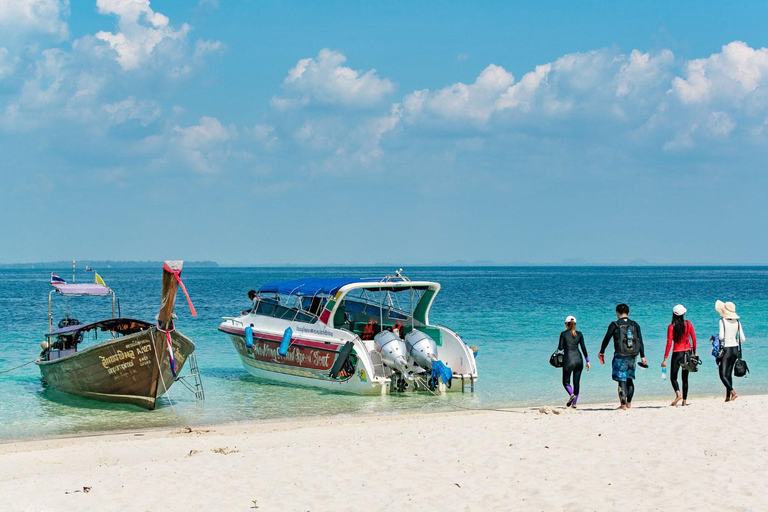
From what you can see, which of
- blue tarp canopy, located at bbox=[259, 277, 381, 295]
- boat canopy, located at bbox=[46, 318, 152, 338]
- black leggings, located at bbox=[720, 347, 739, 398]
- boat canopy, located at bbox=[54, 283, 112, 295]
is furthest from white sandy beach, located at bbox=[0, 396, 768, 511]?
boat canopy, located at bbox=[54, 283, 112, 295]

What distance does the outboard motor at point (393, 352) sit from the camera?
14.7m

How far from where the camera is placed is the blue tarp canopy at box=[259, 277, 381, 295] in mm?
15817

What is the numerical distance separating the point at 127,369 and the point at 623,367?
346 inches

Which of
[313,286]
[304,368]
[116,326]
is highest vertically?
[313,286]

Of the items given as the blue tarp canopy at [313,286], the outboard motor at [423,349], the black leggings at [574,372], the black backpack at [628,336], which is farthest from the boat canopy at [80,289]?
the black backpack at [628,336]

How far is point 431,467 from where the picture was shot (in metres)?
8.10

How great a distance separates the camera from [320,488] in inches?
293

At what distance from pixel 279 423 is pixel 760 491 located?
7833mm

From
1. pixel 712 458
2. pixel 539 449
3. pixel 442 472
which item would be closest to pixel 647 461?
pixel 712 458

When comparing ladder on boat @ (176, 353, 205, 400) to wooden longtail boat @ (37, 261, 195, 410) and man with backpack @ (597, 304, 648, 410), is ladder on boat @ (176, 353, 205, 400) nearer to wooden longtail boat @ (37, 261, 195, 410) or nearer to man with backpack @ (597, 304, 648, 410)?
wooden longtail boat @ (37, 261, 195, 410)

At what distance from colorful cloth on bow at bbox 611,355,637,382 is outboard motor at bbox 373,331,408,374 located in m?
4.68

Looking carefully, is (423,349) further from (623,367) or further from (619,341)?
(619,341)

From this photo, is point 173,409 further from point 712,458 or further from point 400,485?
point 712,458

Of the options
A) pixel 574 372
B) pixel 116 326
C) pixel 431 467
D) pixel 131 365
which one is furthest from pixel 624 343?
pixel 116 326
